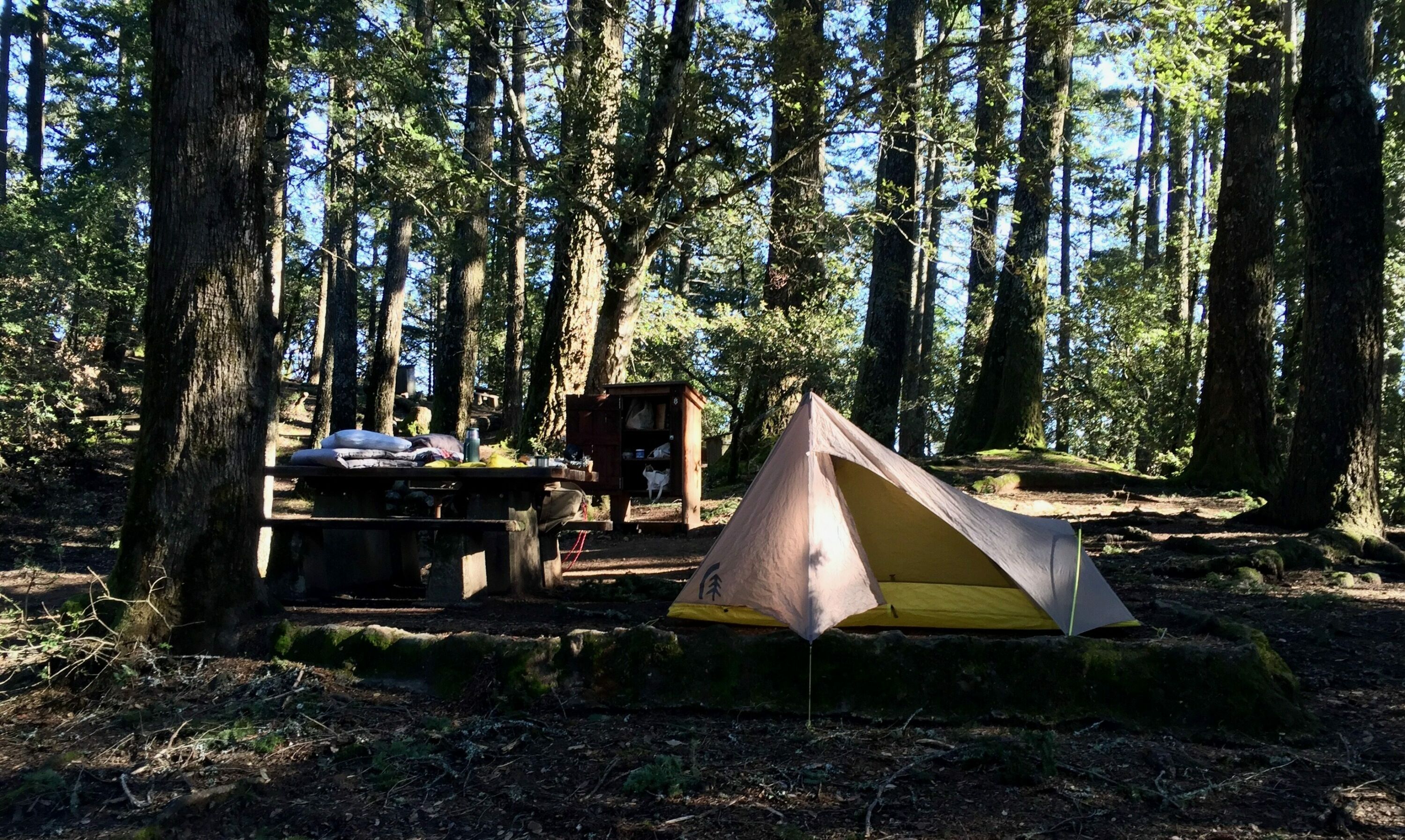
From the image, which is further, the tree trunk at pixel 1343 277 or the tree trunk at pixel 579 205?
the tree trunk at pixel 579 205

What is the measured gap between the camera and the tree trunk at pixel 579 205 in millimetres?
9523

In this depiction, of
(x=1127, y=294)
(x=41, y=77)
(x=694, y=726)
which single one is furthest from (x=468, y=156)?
(x=41, y=77)

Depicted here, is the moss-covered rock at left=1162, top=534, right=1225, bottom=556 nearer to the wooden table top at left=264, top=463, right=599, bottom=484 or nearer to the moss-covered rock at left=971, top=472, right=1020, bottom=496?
the moss-covered rock at left=971, top=472, right=1020, bottom=496

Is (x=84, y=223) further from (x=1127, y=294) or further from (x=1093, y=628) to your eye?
(x=1127, y=294)

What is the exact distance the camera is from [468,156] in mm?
11555

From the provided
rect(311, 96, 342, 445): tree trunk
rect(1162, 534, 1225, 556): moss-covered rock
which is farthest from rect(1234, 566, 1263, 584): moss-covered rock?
rect(311, 96, 342, 445): tree trunk

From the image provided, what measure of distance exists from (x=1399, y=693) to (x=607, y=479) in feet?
25.2

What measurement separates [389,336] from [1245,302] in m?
13.4

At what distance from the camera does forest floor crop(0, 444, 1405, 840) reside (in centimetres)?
324

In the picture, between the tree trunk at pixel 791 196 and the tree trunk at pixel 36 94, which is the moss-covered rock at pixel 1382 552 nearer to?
the tree trunk at pixel 791 196

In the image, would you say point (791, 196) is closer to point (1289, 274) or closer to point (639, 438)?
point (639, 438)

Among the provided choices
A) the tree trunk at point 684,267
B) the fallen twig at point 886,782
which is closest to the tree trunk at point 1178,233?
the tree trunk at point 684,267

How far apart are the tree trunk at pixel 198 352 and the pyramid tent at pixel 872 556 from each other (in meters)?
2.47

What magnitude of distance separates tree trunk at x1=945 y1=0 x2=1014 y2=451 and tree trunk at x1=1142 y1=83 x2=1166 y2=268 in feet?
24.2
